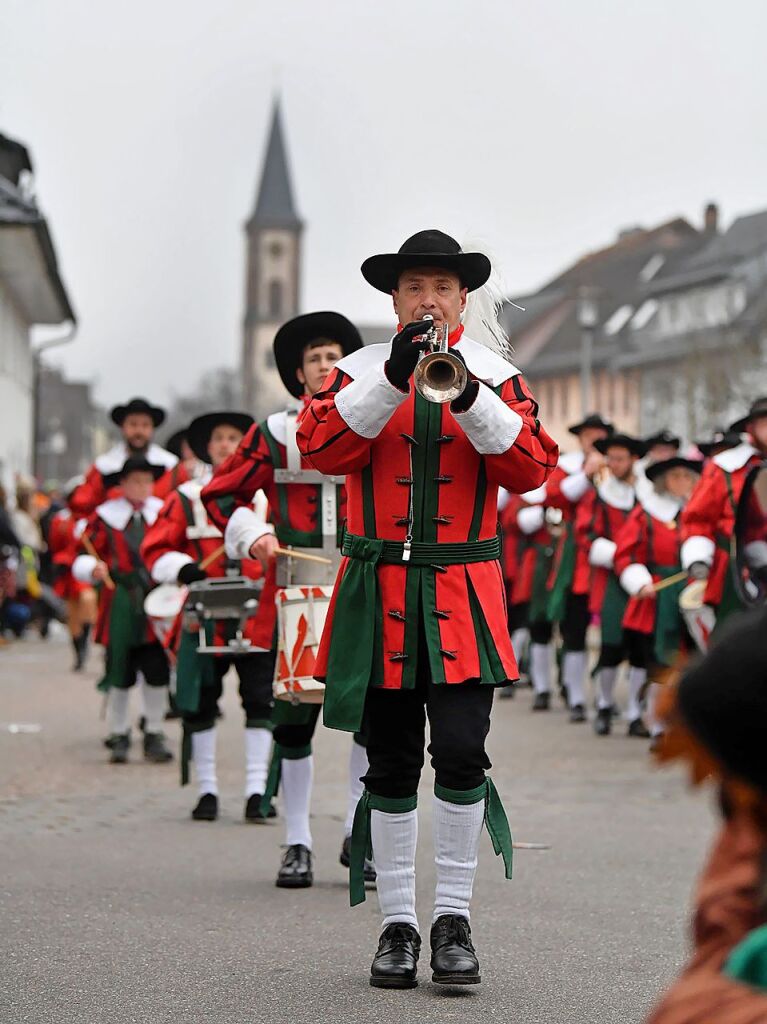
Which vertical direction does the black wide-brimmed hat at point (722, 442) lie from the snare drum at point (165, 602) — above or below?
above

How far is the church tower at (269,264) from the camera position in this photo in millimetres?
145500

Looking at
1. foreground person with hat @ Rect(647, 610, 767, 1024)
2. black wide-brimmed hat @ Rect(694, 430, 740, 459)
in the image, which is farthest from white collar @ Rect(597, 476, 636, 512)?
foreground person with hat @ Rect(647, 610, 767, 1024)

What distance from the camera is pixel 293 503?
7594mm

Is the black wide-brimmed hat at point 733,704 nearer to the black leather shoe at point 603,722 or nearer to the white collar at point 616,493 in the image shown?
the black leather shoe at point 603,722

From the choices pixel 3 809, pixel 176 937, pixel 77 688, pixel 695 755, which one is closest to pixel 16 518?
pixel 77 688

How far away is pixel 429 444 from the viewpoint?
5734mm

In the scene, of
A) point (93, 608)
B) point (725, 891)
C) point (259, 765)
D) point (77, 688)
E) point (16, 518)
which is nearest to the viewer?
point (725, 891)

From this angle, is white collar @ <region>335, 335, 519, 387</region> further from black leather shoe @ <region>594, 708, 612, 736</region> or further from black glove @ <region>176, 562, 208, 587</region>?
black leather shoe @ <region>594, 708, 612, 736</region>

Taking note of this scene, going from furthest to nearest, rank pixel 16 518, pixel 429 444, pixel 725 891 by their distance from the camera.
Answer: pixel 16 518 → pixel 429 444 → pixel 725 891

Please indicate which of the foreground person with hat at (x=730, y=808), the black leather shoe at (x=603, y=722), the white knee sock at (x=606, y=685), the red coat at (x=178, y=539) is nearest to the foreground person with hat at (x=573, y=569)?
the white knee sock at (x=606, y=685)

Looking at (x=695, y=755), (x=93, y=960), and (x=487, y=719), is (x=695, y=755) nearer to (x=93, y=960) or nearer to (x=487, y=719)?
(x=487, y=719)

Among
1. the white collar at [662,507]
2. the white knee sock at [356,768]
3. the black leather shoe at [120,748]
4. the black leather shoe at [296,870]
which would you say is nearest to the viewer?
the black leather shoe at [296,870]

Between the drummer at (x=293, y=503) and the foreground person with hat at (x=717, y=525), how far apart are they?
11.7 feet

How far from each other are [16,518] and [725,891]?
22574mm
